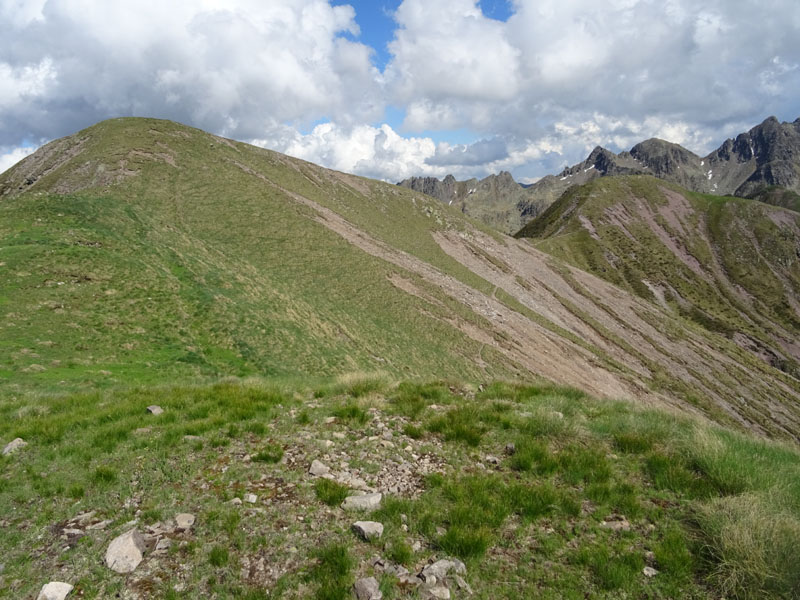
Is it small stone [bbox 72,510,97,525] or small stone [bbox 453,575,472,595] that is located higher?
small stone [bbox 453,575,472,595]

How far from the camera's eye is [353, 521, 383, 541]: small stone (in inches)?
250

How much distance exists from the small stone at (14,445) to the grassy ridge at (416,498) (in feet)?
0.64

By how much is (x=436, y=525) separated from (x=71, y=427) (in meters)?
9.34

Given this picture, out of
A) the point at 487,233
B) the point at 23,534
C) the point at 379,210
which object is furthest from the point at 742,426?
the point at 23,534

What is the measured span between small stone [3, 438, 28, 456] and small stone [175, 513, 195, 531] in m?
5.15

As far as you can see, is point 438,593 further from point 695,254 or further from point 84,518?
point 695,254

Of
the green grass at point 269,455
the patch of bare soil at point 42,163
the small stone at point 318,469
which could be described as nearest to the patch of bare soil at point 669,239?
the small stone at point 318,469

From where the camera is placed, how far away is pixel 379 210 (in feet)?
216

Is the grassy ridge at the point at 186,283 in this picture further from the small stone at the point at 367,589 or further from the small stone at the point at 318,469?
the small stone at the point at 367,589

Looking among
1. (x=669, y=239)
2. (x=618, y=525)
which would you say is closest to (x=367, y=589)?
(x=618, y=525)

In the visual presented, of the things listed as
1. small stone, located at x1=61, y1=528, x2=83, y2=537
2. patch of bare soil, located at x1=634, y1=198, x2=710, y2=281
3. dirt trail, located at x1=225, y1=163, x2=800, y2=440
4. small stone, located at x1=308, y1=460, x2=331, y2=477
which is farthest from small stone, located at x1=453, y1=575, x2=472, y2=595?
patch of bare soil, located at x1=634, y1=198, x2=710, y2=281

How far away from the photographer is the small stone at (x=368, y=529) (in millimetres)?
6352

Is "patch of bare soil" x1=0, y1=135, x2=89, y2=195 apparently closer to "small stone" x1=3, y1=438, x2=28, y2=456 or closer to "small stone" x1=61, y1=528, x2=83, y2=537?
A: "small stone" x1=3, y1=438, x2=28, y2=456

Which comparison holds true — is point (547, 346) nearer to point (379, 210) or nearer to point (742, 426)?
point (742, 426)
